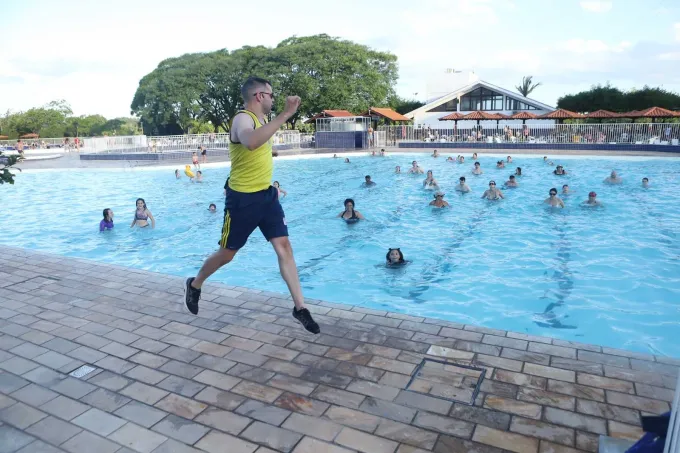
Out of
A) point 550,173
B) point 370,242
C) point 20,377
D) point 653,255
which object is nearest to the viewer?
point 20,377

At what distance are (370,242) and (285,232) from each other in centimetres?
692

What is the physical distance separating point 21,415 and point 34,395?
239 millimetres

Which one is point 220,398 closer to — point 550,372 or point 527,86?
point 550,372

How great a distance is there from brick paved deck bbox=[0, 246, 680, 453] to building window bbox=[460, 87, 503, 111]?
145 ft

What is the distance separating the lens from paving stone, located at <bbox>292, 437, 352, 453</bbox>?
8.09ft

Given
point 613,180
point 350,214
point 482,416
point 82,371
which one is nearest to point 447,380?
point 482,416

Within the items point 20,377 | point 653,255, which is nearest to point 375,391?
point 20,377

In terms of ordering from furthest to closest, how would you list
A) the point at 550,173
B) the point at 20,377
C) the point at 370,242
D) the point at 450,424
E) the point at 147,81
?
the point at 147,81 < the point at 550,173 < the point at 370,242 < the point at 20,377 < the point at 450,424

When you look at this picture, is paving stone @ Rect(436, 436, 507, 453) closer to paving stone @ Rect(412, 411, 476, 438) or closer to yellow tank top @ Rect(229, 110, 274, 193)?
paving stone @ Rect(412, 411, 476, 438)

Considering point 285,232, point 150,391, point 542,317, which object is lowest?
point 542,317

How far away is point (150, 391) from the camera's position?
3.12 metres

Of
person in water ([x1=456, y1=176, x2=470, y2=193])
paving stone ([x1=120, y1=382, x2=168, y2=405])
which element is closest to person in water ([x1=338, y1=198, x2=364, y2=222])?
person in water ([x1=456, y1=176, x2=470, y2=193])

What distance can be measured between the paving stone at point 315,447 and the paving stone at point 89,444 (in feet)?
2.57

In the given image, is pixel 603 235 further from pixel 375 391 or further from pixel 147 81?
pixel 147 81
